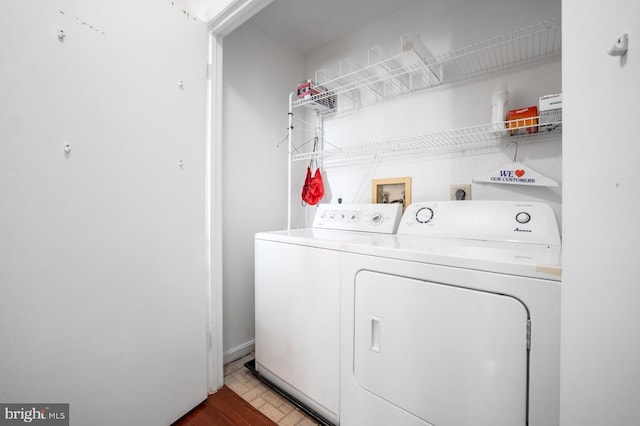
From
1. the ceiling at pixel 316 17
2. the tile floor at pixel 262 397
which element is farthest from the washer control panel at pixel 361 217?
the ceiling at pixel 316 17

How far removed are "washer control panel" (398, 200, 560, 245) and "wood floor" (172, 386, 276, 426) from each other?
131 centimetres

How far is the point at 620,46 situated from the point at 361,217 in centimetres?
132

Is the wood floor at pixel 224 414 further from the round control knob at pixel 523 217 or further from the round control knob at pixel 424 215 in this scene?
the round control knob at pixel 523 217

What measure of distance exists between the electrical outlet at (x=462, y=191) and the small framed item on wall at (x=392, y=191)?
0.30 metres

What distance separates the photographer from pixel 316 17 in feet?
6.37

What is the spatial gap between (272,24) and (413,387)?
2.52 m

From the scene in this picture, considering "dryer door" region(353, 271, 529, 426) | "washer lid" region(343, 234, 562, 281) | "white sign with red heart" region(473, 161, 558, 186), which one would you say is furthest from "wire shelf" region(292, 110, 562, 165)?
"dryer door" region(353, 271, 529, 426)

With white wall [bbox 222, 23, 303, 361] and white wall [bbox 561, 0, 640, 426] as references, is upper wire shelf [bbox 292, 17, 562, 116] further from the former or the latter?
white wall [bbox 561, 0, 640, 426]

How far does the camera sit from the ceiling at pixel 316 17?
180 cm

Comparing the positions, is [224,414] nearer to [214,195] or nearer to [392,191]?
[214,195]

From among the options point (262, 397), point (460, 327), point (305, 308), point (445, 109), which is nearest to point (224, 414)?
point (262, 397)

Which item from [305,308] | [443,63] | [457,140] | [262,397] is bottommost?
[262,397]

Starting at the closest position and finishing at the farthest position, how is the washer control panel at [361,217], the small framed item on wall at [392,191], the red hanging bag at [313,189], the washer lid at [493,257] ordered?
the washer lid at [493,257] → the washer control panel at [361,217] → the small framed item on wall at [392,191] → the red hanging bag at [313,189]

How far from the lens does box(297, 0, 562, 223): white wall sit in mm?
1348
